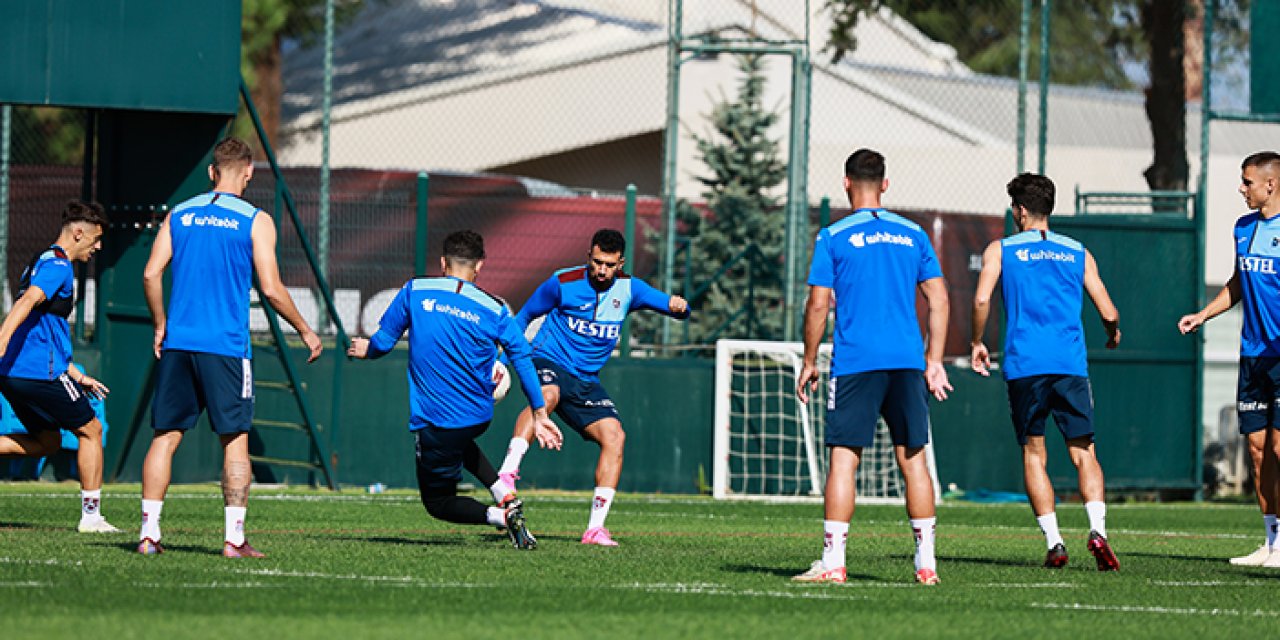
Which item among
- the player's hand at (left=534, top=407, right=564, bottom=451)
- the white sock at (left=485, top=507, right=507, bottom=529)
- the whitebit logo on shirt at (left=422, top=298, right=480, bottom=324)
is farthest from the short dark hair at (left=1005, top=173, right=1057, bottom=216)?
the white sock at (left=485, top=507, right=507, bottom=529)

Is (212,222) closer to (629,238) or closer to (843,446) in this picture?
(843,446)

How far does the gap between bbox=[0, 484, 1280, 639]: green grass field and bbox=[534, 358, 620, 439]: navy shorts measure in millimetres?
824

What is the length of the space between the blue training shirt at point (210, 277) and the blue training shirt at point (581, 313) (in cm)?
272

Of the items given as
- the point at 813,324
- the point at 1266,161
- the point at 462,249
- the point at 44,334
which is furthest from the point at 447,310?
the point at 1266,161

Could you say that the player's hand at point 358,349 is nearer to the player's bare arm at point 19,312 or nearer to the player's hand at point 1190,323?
the player's bare arm at point 19,312

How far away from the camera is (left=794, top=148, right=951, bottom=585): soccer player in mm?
9438

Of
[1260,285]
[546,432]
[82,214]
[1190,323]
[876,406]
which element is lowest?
[546,432]

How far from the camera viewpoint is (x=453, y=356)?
11078 millimetres

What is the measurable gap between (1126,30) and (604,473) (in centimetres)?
1554

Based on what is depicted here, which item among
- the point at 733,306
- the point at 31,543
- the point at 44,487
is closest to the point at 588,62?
the point at 733,306

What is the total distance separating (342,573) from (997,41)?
3707 centimetres

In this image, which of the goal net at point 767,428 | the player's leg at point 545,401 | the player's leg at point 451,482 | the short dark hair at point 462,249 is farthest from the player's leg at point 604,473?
the goal net at point 767,428

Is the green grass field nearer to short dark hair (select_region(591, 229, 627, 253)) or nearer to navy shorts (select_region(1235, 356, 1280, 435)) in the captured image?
navy shorts (select_region(1235, 356, 1280, 435))

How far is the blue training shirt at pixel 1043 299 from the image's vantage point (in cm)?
1115
